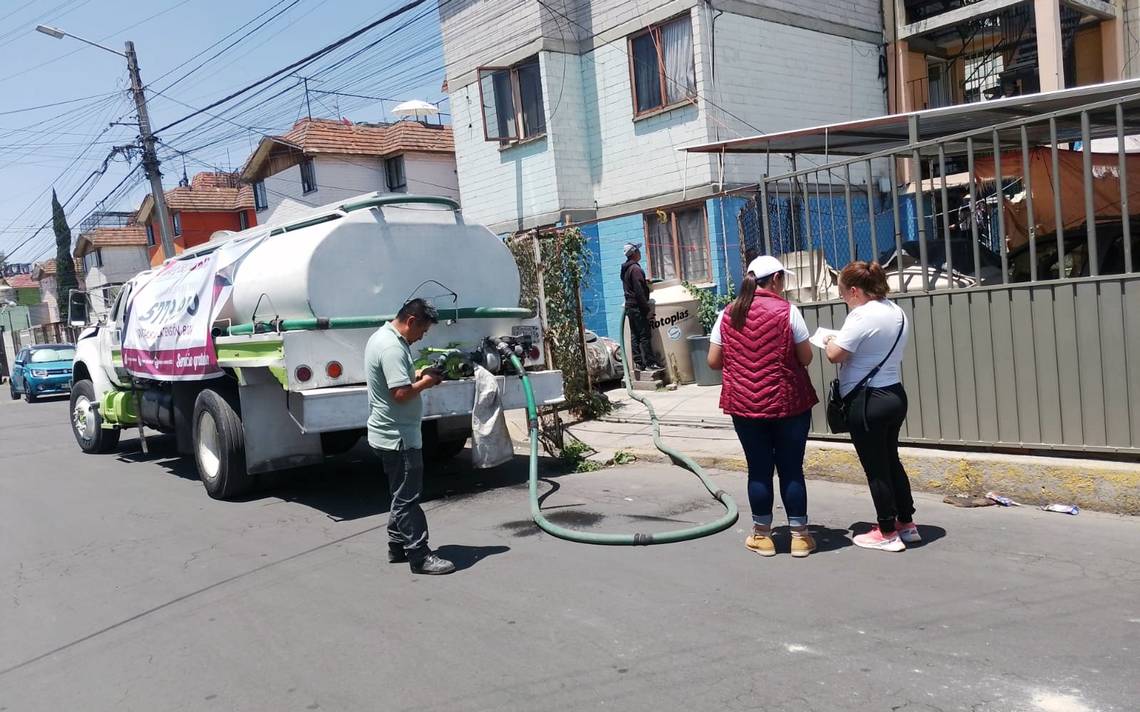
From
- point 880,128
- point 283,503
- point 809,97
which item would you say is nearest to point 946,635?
point 283,503

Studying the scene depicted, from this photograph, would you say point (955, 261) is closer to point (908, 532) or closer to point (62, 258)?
point (908, 532)

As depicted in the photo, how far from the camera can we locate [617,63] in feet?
51.6

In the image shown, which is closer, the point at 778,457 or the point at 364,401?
the point at 778,457

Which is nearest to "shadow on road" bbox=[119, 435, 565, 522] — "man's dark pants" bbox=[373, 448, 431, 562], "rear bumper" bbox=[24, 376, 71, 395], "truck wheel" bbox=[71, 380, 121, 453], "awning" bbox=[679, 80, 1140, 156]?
"man's dark pants" bbox=[373, 448, 431, 562]

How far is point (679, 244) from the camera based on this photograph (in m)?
15.1

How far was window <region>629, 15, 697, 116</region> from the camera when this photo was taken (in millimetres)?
14516

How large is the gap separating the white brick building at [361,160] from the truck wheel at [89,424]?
1670cm

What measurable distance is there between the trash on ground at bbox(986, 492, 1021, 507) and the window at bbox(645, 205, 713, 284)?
8729 millimetres

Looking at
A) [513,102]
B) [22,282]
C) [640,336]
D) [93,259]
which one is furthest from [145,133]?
[22,282]

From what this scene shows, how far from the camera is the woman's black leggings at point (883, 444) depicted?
505 cm

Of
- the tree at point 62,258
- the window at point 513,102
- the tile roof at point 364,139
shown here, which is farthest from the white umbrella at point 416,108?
the tree at point 62,258

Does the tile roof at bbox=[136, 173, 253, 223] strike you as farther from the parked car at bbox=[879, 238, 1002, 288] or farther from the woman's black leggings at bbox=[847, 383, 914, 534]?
the woman's black leggings at bbox=[847, 383, 914, 534]

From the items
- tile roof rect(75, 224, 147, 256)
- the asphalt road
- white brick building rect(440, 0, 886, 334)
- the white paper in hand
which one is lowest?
the asphalt road

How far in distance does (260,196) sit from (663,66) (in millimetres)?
21942
